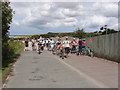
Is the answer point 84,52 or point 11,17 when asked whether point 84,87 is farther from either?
point 84,52

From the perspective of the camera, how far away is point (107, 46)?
717 inches

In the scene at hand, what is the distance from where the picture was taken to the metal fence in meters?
15.9

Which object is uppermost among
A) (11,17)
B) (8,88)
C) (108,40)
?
(11,17)

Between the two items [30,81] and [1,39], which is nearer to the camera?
[30,81]

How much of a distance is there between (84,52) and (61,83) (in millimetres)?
14548

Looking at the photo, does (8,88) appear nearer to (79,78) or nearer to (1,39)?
(79,78)

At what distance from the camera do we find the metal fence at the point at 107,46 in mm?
15945

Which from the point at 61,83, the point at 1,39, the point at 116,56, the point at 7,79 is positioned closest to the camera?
the point at 61,83

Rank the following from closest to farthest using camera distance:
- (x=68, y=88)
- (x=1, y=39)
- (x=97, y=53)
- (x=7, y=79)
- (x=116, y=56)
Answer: (x=68, y=88), (x=7, y=79), (x=1, y=39), (x=116, y=56), (x=97, y=53)

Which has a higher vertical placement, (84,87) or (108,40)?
(108,40)

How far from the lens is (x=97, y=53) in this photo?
21.0 meters

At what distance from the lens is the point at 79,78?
1023 centimetres

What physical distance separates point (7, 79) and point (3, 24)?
515 cm

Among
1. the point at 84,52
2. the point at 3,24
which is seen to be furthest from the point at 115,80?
the point at 84,52
